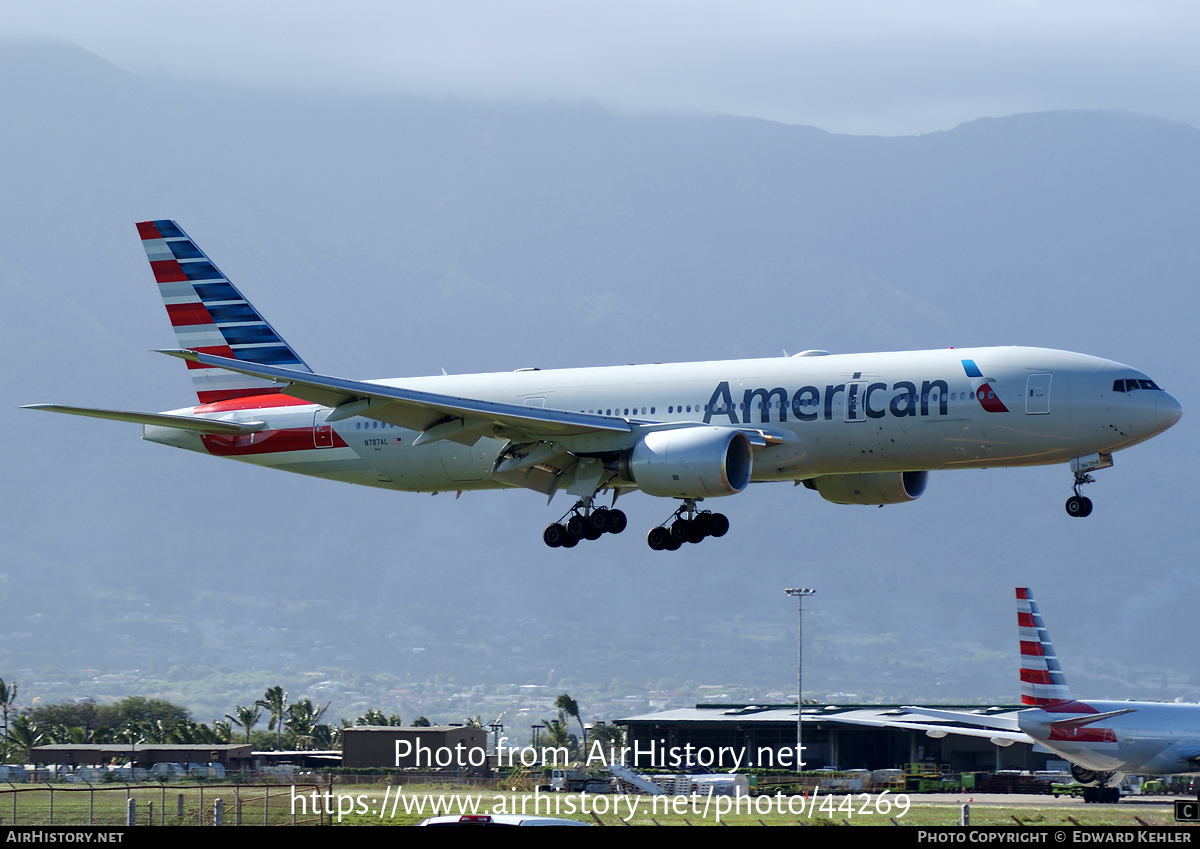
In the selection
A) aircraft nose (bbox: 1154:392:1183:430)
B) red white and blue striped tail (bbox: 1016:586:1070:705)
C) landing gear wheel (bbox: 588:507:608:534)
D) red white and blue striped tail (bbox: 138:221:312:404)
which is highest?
red white and blue striped tail (bbox: 138:221:312:404)

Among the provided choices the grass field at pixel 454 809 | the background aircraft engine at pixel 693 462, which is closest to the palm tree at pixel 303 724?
the grass field at pixel 454 809

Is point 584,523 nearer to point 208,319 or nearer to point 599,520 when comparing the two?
point 599,520

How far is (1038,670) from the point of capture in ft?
202

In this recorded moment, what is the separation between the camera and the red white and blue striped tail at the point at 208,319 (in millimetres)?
52438

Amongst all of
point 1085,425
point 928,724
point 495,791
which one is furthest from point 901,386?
point 928,724

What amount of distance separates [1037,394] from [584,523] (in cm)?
1328

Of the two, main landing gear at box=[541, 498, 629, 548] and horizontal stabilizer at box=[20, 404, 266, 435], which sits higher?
horizontal stabilizer at box=[20, 404, 266, 435]

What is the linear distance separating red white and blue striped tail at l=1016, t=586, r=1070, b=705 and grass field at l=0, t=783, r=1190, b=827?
12.8 m

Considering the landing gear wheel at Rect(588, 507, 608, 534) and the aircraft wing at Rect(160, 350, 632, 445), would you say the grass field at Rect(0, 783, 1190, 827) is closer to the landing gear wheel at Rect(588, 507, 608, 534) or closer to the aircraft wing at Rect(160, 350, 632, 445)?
the landing gear wheel at Rect(588, 507, 608, 534)

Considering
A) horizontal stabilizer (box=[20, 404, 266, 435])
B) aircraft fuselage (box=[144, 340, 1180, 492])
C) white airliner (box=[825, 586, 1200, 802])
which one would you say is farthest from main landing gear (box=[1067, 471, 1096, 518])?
horizontal stabilizer (box=[20, 404, 266, 435])

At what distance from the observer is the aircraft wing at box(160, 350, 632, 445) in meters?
42.1

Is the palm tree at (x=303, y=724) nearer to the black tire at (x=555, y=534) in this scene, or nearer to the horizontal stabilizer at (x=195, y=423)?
the horizontal stabilizer at (x=195, y=423)

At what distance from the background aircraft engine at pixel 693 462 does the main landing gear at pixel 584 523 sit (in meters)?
2.71

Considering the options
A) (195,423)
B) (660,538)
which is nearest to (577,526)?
(660,538)
